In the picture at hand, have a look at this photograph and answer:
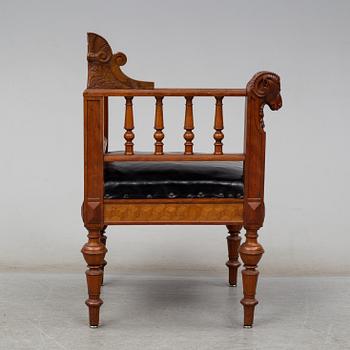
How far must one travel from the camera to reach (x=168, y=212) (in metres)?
3.88

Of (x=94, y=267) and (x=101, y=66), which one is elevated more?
(x=101, y=66)

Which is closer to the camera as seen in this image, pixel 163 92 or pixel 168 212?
pixel 163 92

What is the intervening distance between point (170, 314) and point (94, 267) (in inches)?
18.3

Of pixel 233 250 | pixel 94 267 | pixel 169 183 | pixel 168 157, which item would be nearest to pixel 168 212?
pixel 169 183

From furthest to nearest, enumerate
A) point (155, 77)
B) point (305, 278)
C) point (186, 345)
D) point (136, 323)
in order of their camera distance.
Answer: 1. point (155, 77)
2. point (305, 278)
3. point (136, 323)
4. point (186, 345)

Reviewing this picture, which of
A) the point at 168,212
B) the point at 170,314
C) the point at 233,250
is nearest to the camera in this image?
the point at 168,212

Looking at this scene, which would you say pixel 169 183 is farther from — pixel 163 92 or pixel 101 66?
pixel 101 66

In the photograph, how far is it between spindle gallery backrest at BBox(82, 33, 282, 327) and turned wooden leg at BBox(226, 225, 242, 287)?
2.16ft

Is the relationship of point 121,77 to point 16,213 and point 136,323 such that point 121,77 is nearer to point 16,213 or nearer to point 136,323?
point 136,323

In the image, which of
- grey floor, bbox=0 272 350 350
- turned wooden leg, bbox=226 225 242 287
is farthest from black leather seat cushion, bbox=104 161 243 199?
turned wooden leg, bbox=226 225 242 287

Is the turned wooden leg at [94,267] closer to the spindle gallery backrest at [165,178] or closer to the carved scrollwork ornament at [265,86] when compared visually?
the spindle gallery backrest at [165,178]

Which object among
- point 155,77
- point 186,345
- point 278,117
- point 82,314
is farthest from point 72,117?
point 186,345

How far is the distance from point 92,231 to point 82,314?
1.53 ft

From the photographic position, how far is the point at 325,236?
5410mm
